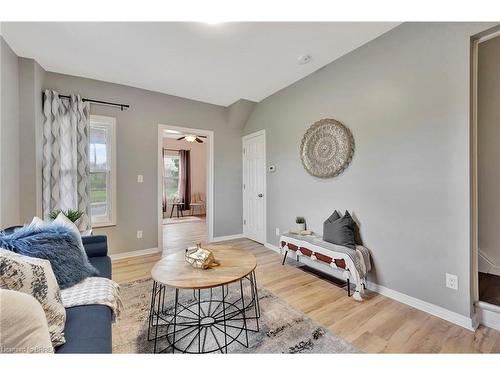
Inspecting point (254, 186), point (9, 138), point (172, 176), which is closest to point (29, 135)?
point (9, 138)

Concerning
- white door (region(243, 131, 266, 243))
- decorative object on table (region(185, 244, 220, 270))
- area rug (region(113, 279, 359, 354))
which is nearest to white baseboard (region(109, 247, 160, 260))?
area rug (region(113, 279, 359, 354))

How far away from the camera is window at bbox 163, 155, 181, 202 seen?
714 centimetres

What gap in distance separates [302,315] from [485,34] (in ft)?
8.33

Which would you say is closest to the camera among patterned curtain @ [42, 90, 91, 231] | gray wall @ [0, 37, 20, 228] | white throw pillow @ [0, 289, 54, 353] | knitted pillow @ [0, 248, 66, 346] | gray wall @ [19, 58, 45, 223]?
white throw pillow @ [0, 289, 54, 353]

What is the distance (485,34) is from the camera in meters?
1.58

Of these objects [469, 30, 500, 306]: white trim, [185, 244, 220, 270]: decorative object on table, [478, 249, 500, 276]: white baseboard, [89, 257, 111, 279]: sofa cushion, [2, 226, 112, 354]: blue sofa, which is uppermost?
[469, 30, 500, 306]: white trim

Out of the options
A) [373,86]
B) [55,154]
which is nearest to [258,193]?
[373,86]

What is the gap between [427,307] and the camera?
184 cm

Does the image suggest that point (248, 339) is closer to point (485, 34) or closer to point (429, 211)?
point (429, 211)

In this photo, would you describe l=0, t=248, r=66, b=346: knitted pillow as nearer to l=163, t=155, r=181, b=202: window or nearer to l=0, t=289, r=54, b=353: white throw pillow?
l=0, t=289, r=54, b=353: white throw pillow

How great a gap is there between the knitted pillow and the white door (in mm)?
2940

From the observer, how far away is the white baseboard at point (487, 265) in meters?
2.26

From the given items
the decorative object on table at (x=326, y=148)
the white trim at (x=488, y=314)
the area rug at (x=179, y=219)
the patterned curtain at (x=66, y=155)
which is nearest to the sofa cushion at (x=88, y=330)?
the patterned curtain at (x=66, y=155)
